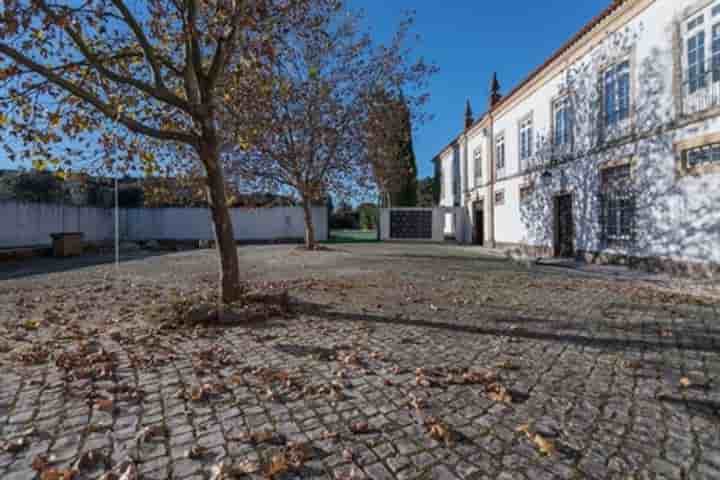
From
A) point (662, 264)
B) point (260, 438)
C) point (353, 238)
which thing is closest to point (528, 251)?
point (662, 264)

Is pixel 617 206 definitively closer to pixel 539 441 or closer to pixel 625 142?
pixel 625 142

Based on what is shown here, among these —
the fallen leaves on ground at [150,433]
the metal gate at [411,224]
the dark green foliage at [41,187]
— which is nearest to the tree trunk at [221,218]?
the fallen leaves on ground at [150,433]

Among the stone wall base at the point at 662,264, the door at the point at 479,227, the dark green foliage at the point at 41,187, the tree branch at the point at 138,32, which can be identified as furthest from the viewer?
the door at the point at 479,227

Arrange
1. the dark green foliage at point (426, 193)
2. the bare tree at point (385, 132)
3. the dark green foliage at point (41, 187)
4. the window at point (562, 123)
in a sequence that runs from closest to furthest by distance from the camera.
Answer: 1. the window at point (562, 123)
2. the bare tree at point (385, 132)
3. the dark green foliage at point (41, 187)
4. the dark green foliage at point (426, 193)

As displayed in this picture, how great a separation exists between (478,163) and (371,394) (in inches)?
902

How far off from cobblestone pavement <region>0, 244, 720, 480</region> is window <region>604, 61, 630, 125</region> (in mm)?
7889

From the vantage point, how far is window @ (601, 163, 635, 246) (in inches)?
442

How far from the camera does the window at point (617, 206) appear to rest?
36.8ft

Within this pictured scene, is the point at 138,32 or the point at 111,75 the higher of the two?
the point at 138,32

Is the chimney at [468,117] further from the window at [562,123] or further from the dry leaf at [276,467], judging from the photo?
the dry leaf at [276,467]

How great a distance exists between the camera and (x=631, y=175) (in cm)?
1098

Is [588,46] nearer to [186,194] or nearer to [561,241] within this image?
[561,241]

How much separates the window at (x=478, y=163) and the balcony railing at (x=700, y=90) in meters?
14.0

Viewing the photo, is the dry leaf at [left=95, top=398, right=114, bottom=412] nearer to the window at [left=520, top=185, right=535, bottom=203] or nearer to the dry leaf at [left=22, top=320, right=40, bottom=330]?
the dry leaf at [left=22, top=320, right=40, bottom=330]
